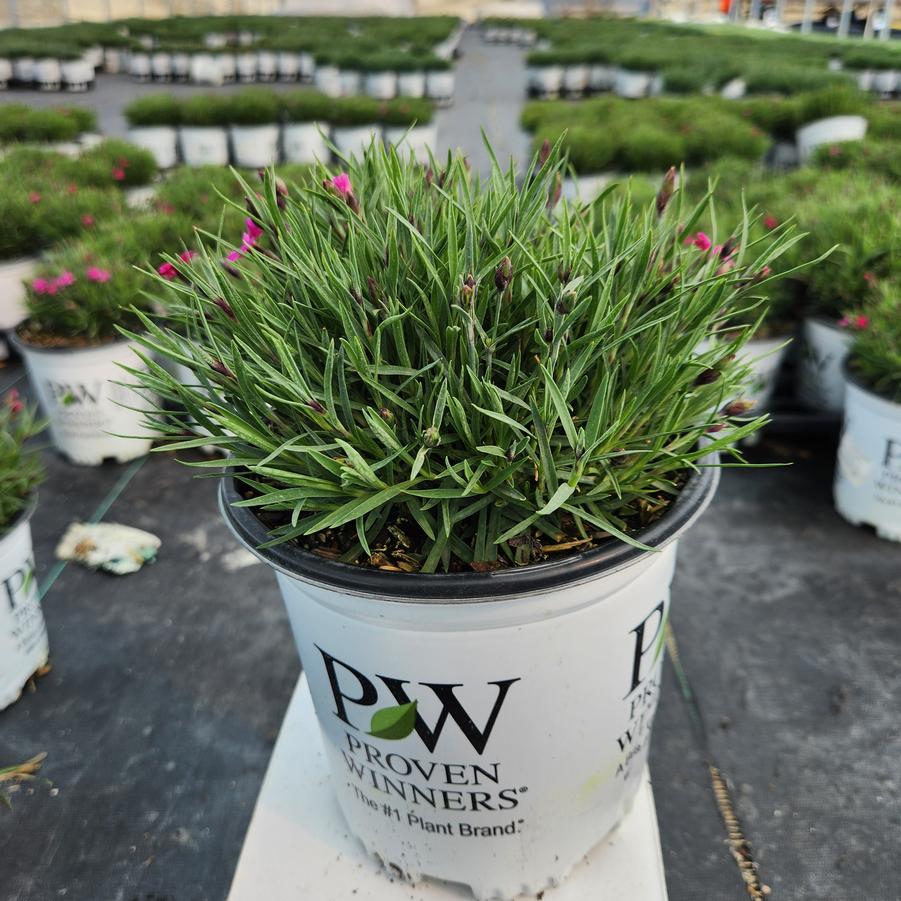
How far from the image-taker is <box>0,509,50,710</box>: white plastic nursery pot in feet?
4.66

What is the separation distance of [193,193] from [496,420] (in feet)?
9.80

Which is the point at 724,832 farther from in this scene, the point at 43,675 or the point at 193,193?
the point at 193,193

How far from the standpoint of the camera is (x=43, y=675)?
5.27 ft

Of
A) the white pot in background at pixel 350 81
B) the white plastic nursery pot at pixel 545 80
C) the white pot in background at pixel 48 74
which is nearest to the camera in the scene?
the white pot in background at pixel 350 81

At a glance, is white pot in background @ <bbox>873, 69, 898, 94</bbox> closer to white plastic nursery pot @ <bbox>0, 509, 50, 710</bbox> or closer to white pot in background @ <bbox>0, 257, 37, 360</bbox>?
white pot in background @ <bbox>0, 257, 37, 360</bbox>

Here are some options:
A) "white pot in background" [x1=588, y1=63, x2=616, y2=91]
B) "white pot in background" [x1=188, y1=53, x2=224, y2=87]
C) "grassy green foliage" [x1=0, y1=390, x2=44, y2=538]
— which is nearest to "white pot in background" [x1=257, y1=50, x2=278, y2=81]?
"white pot in background" [x1=188, y1=53, x2=224, y2=87]

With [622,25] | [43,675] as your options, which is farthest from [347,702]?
[622,25]

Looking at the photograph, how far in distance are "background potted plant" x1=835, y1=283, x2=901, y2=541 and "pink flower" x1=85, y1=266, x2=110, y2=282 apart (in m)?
2.19

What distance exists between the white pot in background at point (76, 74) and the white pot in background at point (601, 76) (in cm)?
813

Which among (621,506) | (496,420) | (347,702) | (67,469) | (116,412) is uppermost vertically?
(496,420)

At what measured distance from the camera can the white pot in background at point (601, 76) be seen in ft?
37.4

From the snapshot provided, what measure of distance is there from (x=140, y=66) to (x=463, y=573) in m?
14.7

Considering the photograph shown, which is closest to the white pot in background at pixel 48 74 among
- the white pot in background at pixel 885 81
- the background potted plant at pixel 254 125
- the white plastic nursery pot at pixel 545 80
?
the background potted plant at pixel 254 125

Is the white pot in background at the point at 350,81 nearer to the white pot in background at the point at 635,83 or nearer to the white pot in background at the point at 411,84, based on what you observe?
the white pot in background at the point at 411,84
